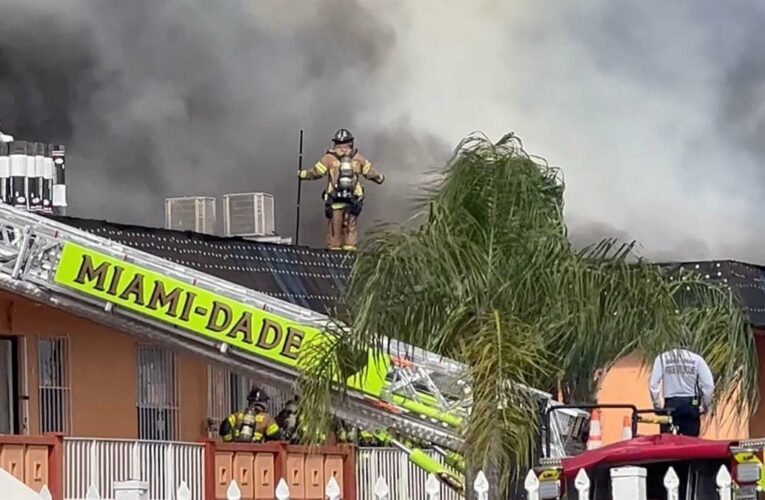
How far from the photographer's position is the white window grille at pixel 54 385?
23984 millimetres

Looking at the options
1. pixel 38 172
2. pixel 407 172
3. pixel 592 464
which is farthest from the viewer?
pixel 407 172

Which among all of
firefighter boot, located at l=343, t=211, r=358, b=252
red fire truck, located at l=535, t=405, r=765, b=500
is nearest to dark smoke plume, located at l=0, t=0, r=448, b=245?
firefighter boot, located at l=343, t=211, r=358, b=252

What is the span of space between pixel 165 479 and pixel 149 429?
5067 mm

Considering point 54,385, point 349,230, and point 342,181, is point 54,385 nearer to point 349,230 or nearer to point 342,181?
point 342,181

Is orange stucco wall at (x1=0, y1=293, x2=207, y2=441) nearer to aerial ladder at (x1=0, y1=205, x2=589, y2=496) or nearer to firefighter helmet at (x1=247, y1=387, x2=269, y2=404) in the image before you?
firefighter helmet at (x1=247, y1=387, x2=269, y2=404)

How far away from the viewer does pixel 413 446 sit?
64.3ft

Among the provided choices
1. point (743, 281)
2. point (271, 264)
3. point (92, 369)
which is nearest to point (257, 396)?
point (271, 264)

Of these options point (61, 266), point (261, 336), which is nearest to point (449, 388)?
point (261, 336)

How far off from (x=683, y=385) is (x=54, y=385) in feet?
34.4

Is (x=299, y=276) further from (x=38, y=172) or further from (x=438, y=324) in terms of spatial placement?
(x=438, y=324)

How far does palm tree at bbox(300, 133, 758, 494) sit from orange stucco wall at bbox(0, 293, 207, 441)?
8794mm

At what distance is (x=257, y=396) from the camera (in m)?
24.9

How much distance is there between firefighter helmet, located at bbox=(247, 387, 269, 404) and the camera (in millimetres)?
24766

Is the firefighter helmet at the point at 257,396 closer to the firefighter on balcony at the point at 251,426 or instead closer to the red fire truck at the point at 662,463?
the firefighter on balcony at the point at 251,426
